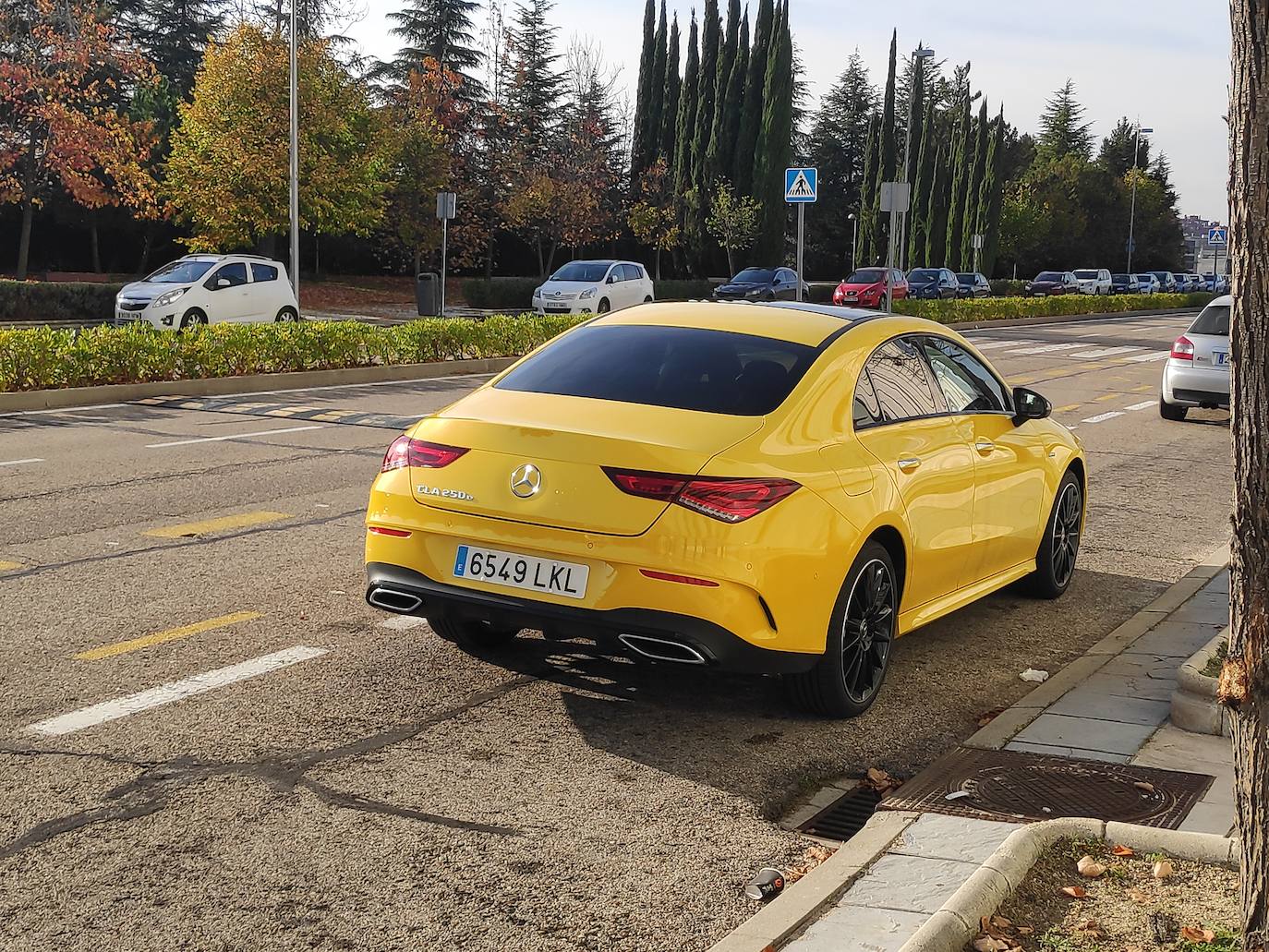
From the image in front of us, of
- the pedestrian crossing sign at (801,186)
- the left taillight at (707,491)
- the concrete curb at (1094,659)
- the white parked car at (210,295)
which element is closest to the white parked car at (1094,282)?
the pedestrian crossing sign at (801,186)

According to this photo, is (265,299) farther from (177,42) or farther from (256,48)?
(177,42)

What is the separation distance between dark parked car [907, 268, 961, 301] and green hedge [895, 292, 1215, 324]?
17.0 ft

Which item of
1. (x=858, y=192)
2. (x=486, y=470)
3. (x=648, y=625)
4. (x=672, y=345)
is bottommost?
(x=648, y=625)

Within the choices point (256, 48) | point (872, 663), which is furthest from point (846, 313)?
point (256, 48)

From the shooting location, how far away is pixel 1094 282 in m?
76.6

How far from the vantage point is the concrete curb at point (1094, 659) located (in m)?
5.51

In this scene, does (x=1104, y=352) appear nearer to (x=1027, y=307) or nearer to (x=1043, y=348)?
(x=1043, y=348)

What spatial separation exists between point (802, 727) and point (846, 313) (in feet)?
6.49

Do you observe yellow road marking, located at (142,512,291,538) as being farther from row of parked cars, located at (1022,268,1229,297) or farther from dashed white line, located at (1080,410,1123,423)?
row of parked cars, located at (1022,268,1229,297)

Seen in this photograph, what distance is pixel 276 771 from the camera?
4836 mm

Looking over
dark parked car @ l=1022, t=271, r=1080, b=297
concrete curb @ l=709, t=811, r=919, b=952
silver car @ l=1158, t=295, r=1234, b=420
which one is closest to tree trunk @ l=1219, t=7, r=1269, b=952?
concrete curb @ l=709, t=811, r=919, b=952

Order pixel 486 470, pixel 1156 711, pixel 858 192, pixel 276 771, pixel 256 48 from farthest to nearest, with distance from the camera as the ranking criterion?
1. pixel 858 192
2. pixel 256 48
3. pixel 1156 711
4. pixel 486 470
5. pixel 276 771

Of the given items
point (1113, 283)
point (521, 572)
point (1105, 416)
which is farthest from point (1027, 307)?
point (521, 572)

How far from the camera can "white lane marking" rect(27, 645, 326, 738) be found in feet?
17.1
